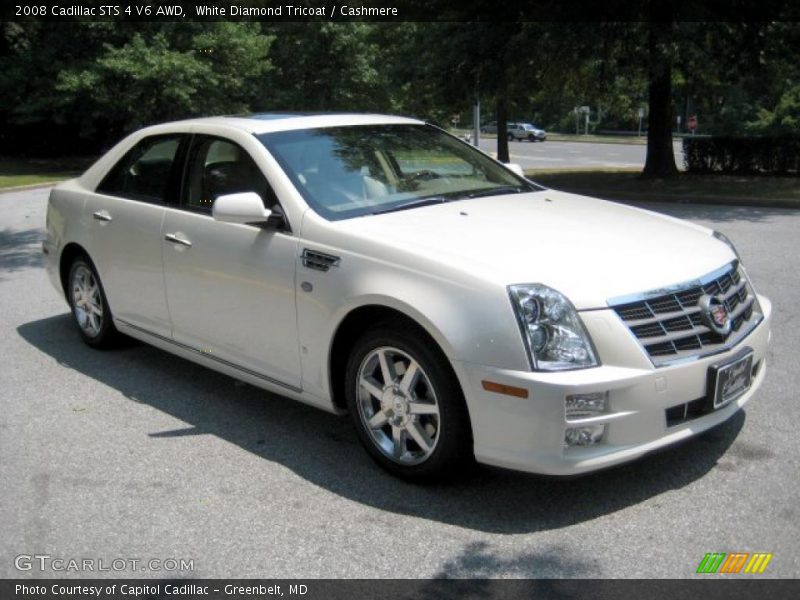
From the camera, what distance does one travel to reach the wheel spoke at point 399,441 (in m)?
4.08

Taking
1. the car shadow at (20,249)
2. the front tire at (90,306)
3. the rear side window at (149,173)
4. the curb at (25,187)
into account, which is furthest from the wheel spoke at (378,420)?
the curb at (25,187)

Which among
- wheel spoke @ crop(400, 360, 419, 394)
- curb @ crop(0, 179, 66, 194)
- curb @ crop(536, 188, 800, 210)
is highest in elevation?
wheel spoke @ crop(400, 360, 419, 394)

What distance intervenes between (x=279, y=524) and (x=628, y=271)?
1869 millimetres

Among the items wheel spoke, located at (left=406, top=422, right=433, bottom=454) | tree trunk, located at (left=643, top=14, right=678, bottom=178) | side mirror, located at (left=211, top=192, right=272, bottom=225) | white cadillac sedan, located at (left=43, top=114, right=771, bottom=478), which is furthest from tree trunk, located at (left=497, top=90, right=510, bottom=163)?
wheel spoke, located at (left=406, top=422, right=433, bottom=454)

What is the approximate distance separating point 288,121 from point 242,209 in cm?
97

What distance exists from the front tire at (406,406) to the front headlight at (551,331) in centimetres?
42

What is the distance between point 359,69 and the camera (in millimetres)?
33406

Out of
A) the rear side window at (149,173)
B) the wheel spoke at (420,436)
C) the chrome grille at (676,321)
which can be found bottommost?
the wheel spoke at (420,436)

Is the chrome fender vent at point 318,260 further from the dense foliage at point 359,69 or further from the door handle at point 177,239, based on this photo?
the dense foliage at point 359,69

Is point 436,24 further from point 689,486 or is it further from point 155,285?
point 689,486

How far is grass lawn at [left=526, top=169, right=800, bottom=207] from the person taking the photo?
50.9ft

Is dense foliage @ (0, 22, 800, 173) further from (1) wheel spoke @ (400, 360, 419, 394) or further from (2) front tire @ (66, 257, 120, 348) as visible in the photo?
(1) wheel spoke @ (400, 360, 419, 394)

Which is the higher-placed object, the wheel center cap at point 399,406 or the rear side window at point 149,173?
the rear side window at point 149,173

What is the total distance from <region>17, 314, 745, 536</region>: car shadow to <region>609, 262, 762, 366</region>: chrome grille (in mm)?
634
